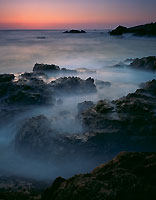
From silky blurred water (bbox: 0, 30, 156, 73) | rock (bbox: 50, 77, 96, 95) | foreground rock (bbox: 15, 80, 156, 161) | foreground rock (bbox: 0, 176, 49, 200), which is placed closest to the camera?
foreground rock (bbox: 0, 176, 49, 200)

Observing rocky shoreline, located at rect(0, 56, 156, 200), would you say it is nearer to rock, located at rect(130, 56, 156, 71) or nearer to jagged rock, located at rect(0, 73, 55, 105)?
jagged rock, located at rect(0, 73, 55, 105)

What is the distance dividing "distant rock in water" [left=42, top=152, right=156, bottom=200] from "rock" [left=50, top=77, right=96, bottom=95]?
653cm

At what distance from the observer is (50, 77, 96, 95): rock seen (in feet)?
30.3

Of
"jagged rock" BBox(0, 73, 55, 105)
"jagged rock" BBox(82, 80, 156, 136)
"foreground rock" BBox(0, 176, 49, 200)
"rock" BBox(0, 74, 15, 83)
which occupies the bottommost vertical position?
"foreground rock" BBox(0, 176, 49, 200)

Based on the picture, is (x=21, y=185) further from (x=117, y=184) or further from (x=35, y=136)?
(x=117, y=184)

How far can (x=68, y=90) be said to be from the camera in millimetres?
9211

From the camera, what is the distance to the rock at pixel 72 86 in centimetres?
923

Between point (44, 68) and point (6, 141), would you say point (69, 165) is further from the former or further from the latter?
point (44, 68)

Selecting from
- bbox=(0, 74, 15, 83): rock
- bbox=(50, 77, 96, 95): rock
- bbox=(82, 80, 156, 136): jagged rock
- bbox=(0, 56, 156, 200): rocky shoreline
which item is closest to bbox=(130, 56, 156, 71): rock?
bbox=(50, 77, 96, 95): rock

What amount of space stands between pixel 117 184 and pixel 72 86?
7.31 meters

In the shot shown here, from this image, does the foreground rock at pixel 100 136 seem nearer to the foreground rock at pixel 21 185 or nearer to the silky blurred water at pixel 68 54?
the foreground rock at pixel 21 185

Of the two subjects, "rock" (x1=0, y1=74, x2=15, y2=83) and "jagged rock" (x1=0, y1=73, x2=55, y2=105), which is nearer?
"jagged rock" (x1=0, y1=73, x2=55, y2=105)

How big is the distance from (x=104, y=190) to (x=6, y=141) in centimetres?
491

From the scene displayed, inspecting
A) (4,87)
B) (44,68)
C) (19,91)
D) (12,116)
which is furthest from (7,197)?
(44,68)
